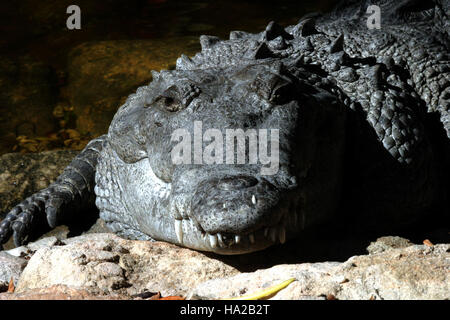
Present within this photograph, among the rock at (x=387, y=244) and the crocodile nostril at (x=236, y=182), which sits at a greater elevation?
the crocodile nostril at (x=236, y=182)

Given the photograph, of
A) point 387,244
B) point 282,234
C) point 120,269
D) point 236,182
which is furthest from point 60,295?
point 387,244

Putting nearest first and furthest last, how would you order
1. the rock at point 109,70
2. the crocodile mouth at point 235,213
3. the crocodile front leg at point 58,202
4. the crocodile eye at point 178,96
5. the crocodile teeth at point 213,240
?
1. the crocodile mouth at point 235,213
2. the crocodile teeth at point 213,240
3. the crocodile eye at point 178,96
4. the crocodile front leg at point 58,202
5. the rock at point 109,70

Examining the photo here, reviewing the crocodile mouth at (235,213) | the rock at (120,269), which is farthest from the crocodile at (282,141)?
the rock at (120,269)

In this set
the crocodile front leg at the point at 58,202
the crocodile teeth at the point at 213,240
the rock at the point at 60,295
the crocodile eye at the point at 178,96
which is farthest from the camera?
the crocodile front leg at the point at 58,202

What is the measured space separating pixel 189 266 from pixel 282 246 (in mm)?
546

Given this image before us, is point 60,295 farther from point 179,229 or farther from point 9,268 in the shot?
point 9,268

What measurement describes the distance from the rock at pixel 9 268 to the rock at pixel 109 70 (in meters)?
3.13

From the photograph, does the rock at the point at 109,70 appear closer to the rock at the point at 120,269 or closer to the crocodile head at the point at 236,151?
the crocodile head at the point at 236,151

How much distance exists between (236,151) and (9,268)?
1489 mm

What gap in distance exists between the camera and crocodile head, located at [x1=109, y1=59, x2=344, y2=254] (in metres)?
2.82

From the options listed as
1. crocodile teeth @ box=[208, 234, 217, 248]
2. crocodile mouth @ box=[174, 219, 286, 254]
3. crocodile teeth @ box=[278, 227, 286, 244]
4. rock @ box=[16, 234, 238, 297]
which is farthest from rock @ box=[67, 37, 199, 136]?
crocodile teeth @ box=[278, 227, 286, 244]

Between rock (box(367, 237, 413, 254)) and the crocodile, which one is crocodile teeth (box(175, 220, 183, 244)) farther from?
rock (box(367, 237, 413, 254))

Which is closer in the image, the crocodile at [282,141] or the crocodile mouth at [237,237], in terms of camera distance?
the crocodile mouth at [237,237]

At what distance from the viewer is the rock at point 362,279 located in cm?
245
